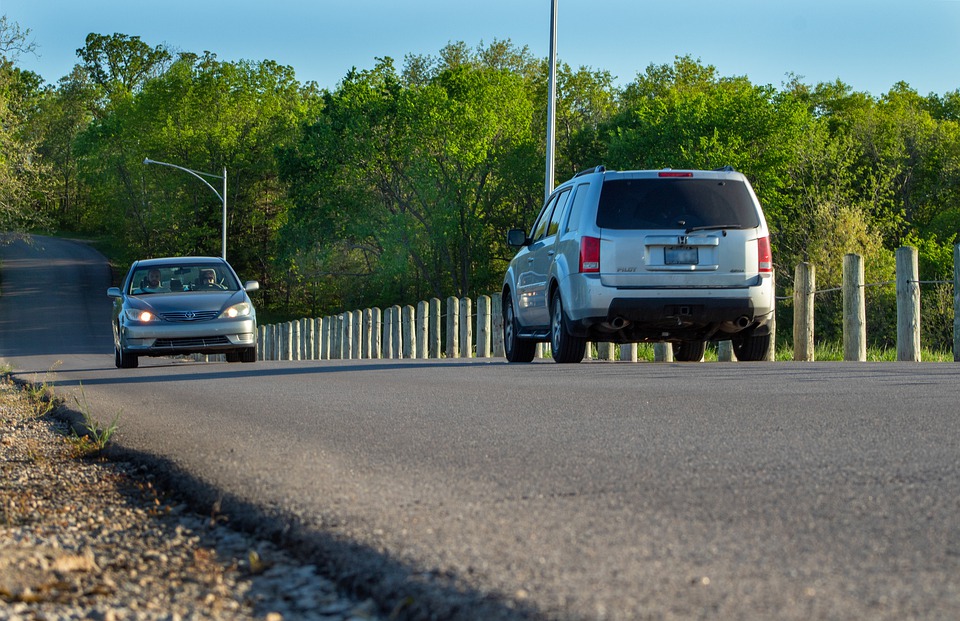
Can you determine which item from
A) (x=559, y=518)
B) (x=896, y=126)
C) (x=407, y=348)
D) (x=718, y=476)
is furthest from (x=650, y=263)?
(x=896, y=126)

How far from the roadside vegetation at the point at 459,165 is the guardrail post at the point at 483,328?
19.5 metres

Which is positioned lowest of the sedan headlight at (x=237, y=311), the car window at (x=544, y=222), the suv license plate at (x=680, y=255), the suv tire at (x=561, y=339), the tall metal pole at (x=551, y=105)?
the suv tire at (x=561, y=339)

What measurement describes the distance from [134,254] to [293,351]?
177 ft

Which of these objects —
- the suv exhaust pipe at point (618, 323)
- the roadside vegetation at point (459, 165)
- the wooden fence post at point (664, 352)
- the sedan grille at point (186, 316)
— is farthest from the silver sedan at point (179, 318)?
the roadside vegetation at point (459, 165)

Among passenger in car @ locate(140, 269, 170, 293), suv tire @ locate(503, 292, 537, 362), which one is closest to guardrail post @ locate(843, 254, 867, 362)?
suv tire @ locate(503, 292, 537, 362)

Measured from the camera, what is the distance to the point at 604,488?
203 inches

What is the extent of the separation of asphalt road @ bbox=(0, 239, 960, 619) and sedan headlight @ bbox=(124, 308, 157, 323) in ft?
29.9

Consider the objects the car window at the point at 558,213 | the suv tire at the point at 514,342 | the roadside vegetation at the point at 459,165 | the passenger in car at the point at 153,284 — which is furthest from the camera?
the roadside vegetation at the point at 459,165

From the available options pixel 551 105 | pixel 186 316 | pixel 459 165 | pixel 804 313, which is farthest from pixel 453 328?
pixel 459 165

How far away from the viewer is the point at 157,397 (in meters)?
11.5

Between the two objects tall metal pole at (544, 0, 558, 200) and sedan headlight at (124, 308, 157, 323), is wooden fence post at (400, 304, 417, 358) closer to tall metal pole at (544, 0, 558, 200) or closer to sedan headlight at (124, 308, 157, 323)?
tall metal pole at (544, 0, 558, 200)

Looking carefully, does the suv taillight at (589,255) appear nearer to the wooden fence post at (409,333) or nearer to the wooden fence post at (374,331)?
the wooden fence post at (409,333)

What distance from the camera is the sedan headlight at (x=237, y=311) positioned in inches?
786

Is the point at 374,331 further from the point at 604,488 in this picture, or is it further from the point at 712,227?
the point at 604,488
